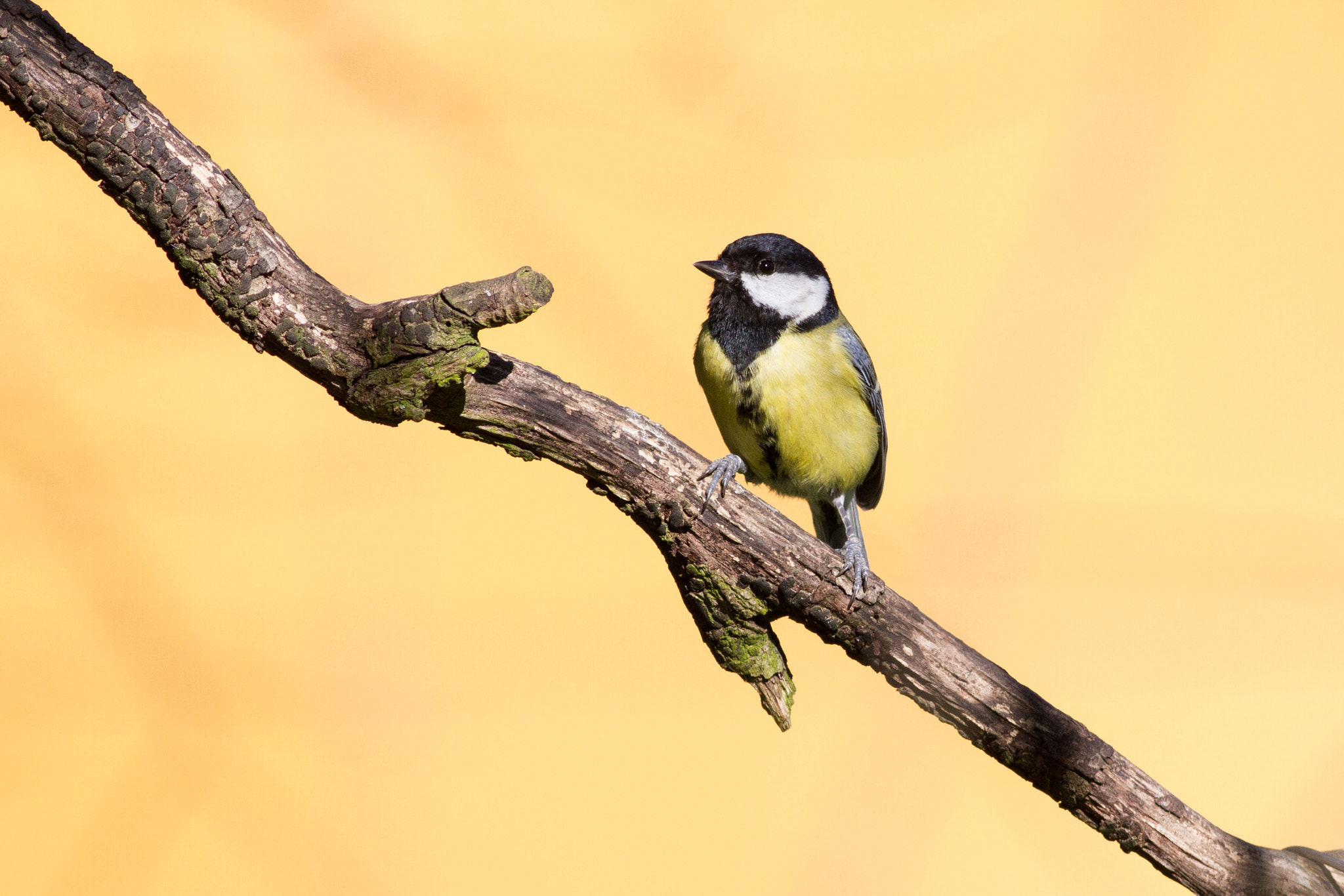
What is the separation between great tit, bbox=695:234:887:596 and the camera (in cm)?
199

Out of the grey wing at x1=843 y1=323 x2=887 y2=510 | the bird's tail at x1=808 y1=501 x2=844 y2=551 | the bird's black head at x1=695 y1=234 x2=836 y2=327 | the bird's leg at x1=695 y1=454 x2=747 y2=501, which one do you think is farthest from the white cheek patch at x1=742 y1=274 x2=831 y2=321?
the bird's leg at x1=695 y1=454 x2=747 y2=501

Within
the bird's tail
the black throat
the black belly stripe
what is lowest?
the black belly stripe

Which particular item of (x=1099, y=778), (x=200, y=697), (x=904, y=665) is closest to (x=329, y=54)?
(x=200, y=697)

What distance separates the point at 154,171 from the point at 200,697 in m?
1.22

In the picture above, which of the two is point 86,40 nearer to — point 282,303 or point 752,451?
→ point 282,303

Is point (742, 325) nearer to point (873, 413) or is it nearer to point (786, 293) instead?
point (786, 293)

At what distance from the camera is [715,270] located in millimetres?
2084

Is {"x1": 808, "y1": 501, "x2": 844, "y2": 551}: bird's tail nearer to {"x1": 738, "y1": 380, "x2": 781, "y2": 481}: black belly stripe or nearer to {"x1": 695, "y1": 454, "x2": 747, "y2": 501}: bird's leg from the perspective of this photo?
{"x1": 738, "y1": 380, "x2": 781, "y2": 481}: black belly stripe

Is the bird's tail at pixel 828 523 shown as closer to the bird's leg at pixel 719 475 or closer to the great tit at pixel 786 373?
the great tit at pixel 786 373

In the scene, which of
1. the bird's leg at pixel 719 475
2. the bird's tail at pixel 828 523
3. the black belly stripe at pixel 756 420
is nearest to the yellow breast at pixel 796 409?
the black belly stripe at pixel 756 420

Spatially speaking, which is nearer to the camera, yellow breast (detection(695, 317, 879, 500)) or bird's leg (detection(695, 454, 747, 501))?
bird's leg (detection(695, 454, 747, 501))

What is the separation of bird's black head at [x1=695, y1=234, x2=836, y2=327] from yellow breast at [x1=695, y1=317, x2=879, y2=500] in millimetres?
60

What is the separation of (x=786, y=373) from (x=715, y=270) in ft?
0.91

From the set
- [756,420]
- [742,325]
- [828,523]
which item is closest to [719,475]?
[756,420]
